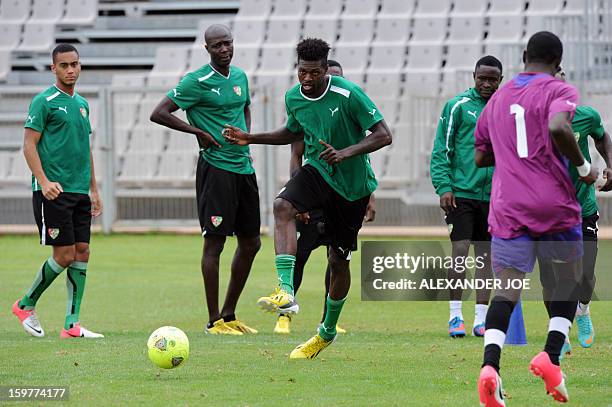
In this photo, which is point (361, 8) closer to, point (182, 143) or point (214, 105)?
point (182, 143)

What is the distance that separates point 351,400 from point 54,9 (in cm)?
2343

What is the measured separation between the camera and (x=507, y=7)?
79.3 ft

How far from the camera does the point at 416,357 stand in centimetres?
871

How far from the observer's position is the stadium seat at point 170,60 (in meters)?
25.1

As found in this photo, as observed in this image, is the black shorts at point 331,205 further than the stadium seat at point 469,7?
No

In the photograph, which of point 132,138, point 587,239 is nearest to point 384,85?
point 132,138

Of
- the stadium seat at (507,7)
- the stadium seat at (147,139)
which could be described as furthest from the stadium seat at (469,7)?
the stadium seat at (147,139)

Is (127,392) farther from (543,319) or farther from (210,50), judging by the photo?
(543,319)

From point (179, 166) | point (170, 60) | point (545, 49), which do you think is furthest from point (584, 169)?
point (170, 60)

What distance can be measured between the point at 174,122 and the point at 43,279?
1.83 meters

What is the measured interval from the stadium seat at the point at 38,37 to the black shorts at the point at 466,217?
61.2 ft

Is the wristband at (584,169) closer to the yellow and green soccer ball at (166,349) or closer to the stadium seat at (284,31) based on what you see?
the yellow and green soccer ball at (166,349)

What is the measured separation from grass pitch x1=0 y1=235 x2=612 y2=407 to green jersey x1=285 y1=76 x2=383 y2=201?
1332 mm

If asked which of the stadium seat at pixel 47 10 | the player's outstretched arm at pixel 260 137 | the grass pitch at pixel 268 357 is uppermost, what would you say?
the stadium seat at pixel 47 10
